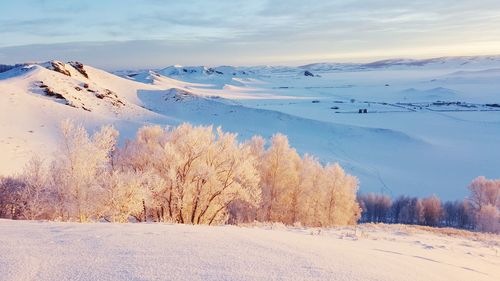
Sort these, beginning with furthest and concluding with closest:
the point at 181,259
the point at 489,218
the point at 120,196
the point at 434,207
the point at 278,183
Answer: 1. the point at 434,207
2. the point at 489,218
3. the point at 278,183
4. the point at 120,196
5. the point at 181,259

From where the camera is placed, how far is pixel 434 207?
5009 cm

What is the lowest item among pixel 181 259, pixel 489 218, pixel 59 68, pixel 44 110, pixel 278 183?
pixel 489 218

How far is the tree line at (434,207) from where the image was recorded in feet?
147

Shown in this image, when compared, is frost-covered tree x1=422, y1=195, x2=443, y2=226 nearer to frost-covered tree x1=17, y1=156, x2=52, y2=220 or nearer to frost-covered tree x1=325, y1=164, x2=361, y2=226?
frost-covered tree x1=325, y1=164, x2=361, y2=226

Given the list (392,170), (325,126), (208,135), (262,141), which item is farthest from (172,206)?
(325,126)

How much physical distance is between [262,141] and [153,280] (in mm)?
29836

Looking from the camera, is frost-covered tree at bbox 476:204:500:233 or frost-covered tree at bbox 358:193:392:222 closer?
frost-covered tree at bbox 476:204:500:233

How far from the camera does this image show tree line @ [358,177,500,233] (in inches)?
1764

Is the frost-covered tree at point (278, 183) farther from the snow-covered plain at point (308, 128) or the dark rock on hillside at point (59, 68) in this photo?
the dark rock on hillside at point (59, 68)

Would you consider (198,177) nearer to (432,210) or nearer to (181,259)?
(181,259)

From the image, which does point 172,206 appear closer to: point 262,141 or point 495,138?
point 262,141

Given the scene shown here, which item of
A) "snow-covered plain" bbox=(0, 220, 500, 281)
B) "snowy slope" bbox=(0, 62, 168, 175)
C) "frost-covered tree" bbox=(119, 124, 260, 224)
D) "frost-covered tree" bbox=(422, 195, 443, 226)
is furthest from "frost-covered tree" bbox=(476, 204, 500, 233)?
"snowy slope" bbox=(0, 62, 168, 175)

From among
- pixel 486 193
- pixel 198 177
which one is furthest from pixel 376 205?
pixel 198 177

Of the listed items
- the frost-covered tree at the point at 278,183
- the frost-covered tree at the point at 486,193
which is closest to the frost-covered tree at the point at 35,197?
the frost-covered tree at the point at 278,183
